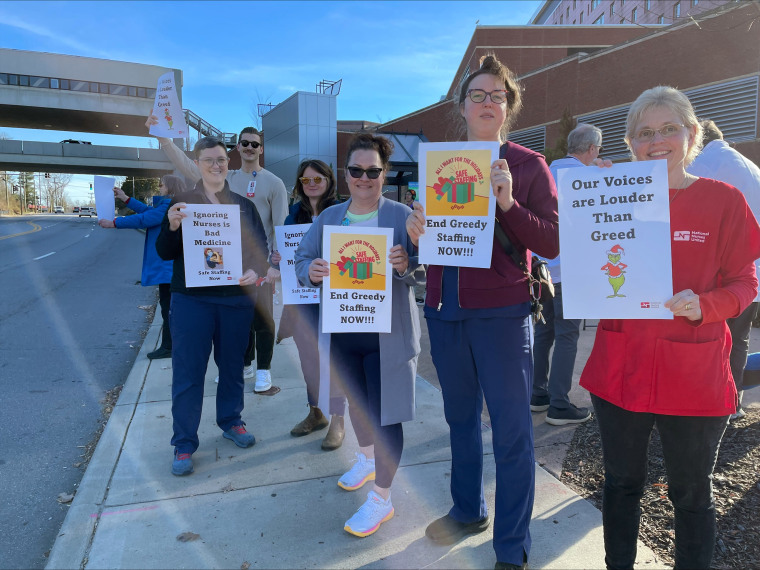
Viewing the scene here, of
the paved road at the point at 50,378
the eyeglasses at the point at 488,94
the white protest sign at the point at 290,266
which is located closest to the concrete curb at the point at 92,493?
the paved road at the point at 50,378

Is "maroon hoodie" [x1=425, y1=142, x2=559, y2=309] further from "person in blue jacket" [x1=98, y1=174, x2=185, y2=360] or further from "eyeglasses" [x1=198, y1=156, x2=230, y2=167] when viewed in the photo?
"person in blue jacket" [x1=98, y1=174, x2=185, y2=360]

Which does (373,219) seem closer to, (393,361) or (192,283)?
(393,361)

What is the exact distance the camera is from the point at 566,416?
4188 mm

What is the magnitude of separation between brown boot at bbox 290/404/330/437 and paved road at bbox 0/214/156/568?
4.95ft

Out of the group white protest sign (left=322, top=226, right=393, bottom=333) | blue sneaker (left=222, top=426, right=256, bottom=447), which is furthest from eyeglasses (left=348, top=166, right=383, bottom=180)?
blue sneaker (left=222, top=426, right=256, bottom=447)

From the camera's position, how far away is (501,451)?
7.86ft

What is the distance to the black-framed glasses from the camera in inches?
79.2

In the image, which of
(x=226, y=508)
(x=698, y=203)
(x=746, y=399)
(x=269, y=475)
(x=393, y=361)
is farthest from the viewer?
(x=746, y=399)

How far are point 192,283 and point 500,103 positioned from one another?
→ 7.29ft

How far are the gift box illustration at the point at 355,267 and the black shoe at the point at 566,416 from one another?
2.26m

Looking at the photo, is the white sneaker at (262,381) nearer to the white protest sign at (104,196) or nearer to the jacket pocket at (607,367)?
the white protest sign at (104,196)

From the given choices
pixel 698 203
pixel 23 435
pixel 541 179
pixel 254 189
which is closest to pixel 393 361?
pixel 541 179

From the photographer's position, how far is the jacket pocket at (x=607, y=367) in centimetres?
211

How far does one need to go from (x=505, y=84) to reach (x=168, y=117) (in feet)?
11.7
